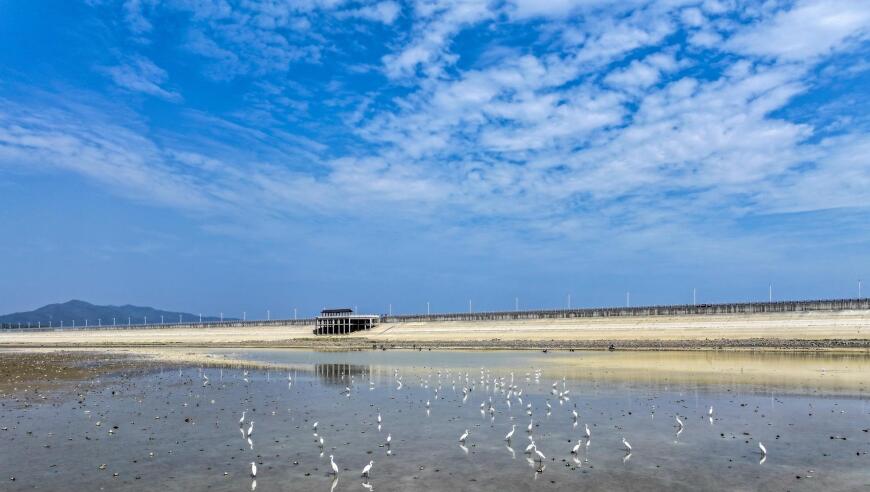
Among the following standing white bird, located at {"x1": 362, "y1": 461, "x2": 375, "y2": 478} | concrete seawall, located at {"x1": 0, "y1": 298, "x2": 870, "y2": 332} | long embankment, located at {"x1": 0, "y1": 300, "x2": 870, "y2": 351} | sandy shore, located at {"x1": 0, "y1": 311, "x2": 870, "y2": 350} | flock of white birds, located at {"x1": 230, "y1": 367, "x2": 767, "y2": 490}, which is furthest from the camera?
concrete seawall, located at {"x1": 0, "y1": 298, "x2": 870, "y2": 332}

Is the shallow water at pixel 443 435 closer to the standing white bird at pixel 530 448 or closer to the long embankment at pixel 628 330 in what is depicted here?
the standing white bird at pixel 530 448

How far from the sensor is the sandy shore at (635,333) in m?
61.5

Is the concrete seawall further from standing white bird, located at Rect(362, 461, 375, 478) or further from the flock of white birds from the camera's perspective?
standing white bird, located at Rect(362, 461, 375, 478)

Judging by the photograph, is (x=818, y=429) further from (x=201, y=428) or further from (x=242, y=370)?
(x=242, y=370)

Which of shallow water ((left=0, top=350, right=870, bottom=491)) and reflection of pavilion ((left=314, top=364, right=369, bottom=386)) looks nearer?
shallow water ((left=0, top=350, right=870, bottom=491))

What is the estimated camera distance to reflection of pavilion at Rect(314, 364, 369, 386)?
116 feet

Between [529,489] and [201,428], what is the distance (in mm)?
12391

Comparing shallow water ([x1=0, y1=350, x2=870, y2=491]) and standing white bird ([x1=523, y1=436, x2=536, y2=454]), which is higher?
standing white bird ([x1=523, y1=436, x2=536, y2=454])

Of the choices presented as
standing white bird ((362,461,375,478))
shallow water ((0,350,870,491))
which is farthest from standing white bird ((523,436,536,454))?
standing white bird ((362,461,375,478))

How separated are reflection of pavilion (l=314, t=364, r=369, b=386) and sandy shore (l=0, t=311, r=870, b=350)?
27.5m

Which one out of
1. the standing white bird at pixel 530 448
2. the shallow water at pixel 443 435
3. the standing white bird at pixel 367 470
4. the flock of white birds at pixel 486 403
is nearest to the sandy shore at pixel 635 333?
the shallow water at pixel 443 435

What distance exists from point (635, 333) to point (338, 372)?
49.3 m

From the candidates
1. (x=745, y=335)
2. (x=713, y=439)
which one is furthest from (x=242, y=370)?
(x=745, y=335)

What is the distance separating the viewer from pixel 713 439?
60.3ft
